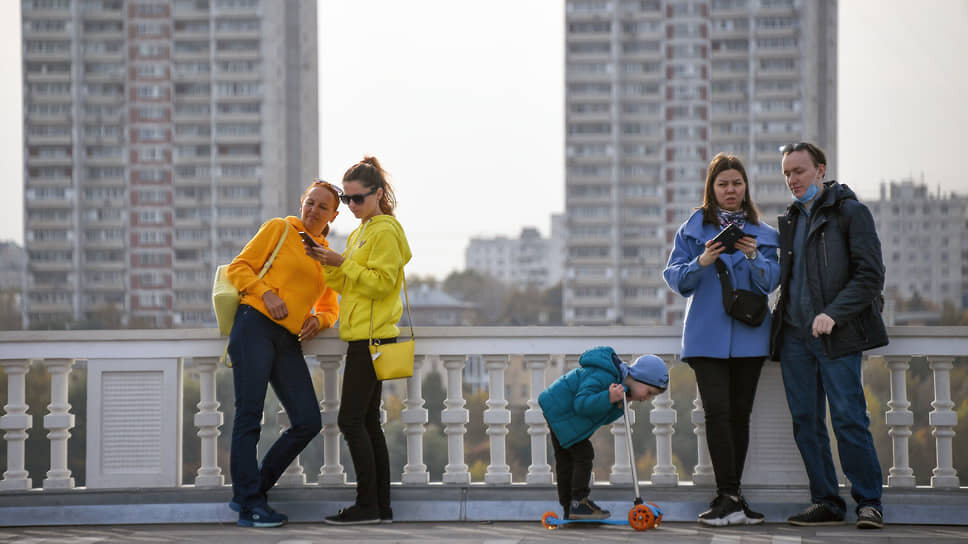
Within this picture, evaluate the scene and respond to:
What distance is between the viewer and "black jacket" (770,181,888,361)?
465cm

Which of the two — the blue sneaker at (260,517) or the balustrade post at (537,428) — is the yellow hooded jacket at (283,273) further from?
the balustrade post at (537,428)

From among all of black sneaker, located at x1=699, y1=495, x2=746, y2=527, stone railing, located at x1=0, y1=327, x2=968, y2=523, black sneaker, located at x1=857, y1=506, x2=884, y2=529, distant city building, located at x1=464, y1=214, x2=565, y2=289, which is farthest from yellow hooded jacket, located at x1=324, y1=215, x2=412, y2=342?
distant city building, located at x1=464, y1=214, x2=565, y2=289

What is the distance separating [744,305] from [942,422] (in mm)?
1257

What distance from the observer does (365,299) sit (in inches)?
191

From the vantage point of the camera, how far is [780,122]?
100062 mm

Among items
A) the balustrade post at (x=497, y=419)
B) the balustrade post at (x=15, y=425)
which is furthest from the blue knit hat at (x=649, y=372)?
the balustrade post at (x=15, y=425)

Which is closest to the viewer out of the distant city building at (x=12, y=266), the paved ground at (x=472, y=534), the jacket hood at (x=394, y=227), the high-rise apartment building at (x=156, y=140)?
the paved ground at (x=472, y=534)

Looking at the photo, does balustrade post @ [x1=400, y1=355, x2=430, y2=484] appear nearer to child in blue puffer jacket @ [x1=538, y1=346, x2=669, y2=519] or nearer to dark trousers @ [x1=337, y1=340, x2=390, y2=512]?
dark trousers @ [x1=337, y1=340, x2=390, y2=512]

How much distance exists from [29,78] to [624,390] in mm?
102634

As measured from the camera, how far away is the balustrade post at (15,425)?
17.1 feet

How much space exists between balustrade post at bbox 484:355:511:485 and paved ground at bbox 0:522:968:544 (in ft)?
1.03

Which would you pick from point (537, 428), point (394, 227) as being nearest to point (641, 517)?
point (537, 428)

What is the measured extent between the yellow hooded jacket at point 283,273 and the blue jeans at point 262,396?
0.26 feet

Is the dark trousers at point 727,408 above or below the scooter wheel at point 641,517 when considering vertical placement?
above
